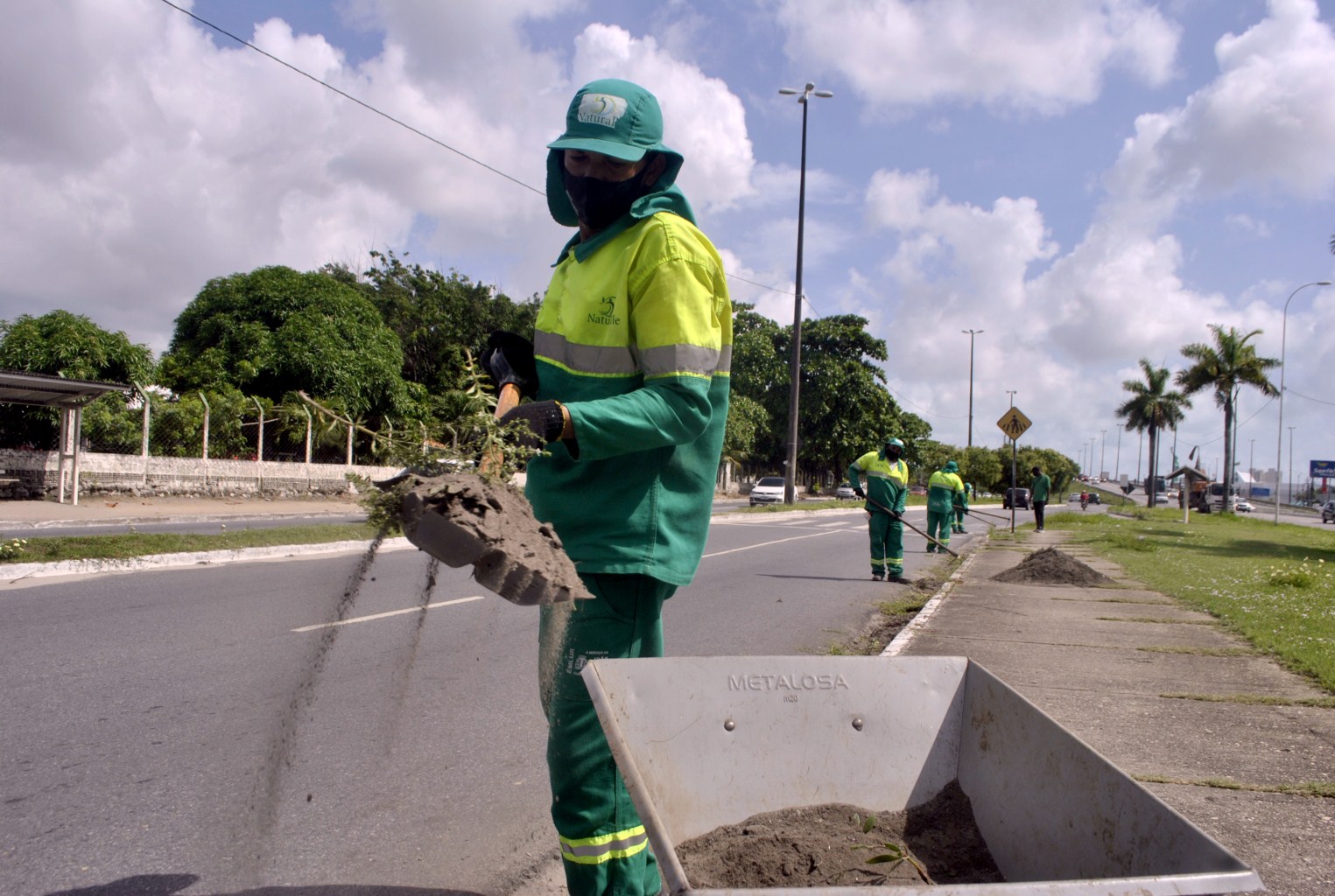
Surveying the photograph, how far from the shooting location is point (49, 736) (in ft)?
13.4

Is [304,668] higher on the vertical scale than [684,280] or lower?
lower

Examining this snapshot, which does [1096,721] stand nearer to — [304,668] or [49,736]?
[304,668]

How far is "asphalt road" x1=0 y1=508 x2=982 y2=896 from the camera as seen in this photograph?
2.97 m

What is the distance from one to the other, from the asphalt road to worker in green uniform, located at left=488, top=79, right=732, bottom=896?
0.63 meters

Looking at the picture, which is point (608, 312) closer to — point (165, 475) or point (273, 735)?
point (273, 735)

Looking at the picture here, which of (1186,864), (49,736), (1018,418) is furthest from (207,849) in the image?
(1018,418)

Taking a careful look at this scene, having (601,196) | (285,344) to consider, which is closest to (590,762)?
(601,196)

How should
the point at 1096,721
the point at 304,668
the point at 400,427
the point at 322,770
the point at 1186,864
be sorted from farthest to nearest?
the point at 304,668 < the point at 1096,721 < the point at 322,770 < the point at 400,427 < the point at 1186,864

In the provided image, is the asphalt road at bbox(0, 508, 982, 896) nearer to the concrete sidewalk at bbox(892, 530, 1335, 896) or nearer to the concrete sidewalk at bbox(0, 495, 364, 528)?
the concrete sidewalk at bbox(892, 530, 1335, 896)

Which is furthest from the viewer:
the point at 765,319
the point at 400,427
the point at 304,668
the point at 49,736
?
the point at 765,319

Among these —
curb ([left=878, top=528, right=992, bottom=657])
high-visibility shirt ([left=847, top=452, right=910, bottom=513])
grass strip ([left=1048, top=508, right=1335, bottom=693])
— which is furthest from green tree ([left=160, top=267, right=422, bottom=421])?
grass strip ([left=1048, top=508, right=1335, bottom=693])

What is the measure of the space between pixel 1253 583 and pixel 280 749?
10.8 metres

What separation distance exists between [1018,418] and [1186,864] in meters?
21.3

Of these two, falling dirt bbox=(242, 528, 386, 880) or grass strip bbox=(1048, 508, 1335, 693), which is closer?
falling dirt bbox=(242, 528, 386, 880)
